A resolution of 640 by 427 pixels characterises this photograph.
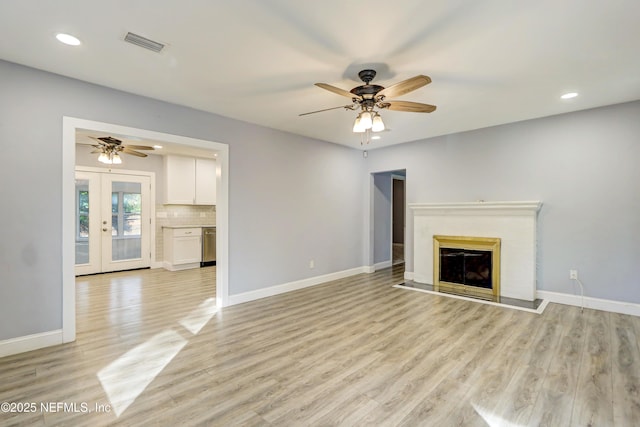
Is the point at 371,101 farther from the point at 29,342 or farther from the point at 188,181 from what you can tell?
the point at 188,181

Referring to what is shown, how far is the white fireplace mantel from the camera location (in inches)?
170

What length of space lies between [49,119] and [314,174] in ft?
11.7

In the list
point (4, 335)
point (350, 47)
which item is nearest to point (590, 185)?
point (350, 47)

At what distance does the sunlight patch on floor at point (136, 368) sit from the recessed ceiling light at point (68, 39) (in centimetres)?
263

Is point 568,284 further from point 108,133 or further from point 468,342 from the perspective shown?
point 108,133

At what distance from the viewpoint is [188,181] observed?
7.07 metres

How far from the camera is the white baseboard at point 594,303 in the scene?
373cm

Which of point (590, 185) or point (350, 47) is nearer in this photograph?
point (350, 47)

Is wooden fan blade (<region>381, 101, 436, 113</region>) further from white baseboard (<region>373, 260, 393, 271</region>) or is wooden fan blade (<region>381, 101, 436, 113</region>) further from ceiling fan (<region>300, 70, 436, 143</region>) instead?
white baseboard (<region>373, 260, 393, 271</region>)

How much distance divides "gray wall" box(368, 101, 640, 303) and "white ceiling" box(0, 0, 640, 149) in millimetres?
498

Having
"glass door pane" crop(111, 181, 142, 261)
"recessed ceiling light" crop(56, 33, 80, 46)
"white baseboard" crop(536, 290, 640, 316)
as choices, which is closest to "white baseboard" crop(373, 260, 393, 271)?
"white baseboard" crop(536, 290, 640, 316)

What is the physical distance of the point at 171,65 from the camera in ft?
9.04

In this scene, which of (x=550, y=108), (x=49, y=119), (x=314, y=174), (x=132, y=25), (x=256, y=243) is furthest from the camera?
(x=314, y=174)

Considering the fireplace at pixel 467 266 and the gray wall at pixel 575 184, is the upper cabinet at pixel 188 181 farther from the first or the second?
the gray wall at pixel 575 184
